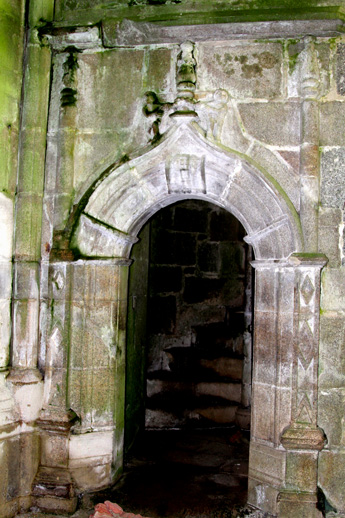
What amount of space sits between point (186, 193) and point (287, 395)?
5.55ft

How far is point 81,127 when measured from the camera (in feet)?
11.9

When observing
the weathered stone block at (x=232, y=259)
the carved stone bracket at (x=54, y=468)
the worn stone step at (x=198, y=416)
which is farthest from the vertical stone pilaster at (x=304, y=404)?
the weathered stone block at (x=232, y=259)

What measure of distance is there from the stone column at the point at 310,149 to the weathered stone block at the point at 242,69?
0.20m

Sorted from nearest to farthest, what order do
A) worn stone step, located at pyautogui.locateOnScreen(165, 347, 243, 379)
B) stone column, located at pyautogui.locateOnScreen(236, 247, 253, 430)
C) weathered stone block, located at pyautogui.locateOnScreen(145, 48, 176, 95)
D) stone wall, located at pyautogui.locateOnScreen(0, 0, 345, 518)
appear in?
stone wall, located at pyautogui.locateOnScreen(0, 0, 345, 518)
weathered stone block, located at pyautogui.locateOnScreen(145, 48, 176, 95)
stone column, located at pyautogui.locateOnScreen(236, 247, 253, 430)
worn stone step, located at pyautogui.locateOnScreen(165, 347, 243, 379)

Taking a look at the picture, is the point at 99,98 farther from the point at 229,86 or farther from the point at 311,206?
the point at 311,206

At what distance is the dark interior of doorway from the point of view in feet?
15.0

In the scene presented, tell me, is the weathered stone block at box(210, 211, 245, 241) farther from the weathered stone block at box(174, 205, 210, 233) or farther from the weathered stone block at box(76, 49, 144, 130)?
the weathered stone block at box(76, 49, 144, 130)

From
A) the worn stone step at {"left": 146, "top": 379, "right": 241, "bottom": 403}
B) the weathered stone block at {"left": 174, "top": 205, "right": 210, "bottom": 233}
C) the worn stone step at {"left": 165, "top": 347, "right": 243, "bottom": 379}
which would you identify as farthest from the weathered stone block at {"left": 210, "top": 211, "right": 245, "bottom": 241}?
the worn stone step at {"left": 146, "top": 379, "right": 241, "bottom": 403}

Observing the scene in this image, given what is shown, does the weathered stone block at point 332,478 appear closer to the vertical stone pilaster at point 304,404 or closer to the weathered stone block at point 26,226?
the vertical stone pilaster at point 304,404

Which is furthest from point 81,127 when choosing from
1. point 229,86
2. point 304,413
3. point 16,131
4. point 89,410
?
point 304,413

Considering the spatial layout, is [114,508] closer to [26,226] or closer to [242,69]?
[26,226]

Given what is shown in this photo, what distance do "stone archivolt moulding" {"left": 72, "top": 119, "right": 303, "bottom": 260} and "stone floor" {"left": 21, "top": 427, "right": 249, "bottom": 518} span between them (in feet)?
6.15

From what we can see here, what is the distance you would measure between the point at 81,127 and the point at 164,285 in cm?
275

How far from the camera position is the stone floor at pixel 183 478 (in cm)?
350
